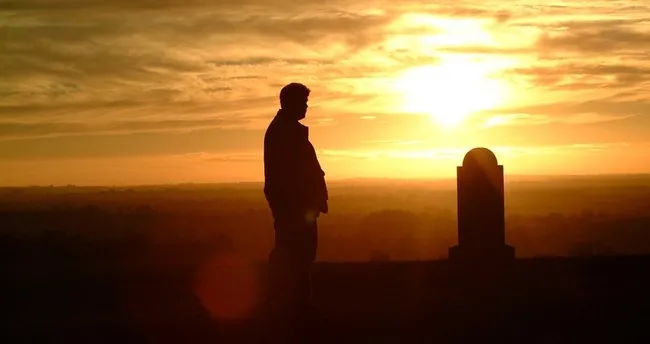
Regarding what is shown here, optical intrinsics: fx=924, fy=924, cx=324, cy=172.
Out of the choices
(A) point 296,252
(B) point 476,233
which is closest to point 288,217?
(A) point 296,252

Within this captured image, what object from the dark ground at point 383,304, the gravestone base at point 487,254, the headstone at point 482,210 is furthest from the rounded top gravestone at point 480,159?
the dark ground at point 383,304

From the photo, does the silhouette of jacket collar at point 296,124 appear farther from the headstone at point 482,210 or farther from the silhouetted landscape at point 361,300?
the headstone at point 482,210

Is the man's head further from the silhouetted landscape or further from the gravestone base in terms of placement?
the gravestone base

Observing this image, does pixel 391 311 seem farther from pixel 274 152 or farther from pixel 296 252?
pixel 274 152

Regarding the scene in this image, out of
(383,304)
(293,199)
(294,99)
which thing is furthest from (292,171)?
(383,304)

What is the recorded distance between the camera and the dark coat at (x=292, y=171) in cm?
984

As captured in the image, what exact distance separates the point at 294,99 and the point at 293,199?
1.07 meters

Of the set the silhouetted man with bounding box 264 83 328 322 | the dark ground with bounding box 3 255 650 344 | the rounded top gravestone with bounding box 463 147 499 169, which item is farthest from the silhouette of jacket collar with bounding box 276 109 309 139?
the rounded top gravestone with bounding box 463 147 499 169

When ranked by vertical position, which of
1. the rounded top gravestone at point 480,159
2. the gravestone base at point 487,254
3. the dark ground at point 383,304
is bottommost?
the dark ground at point 383,304

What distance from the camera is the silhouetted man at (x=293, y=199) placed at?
387 inches

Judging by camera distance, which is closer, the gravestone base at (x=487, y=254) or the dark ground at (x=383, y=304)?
the dark ground at (x=383, y=304)

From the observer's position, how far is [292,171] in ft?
32.3

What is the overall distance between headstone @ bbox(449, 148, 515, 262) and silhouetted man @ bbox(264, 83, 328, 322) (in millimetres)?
5033

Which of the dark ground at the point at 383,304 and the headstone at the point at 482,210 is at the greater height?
the headstone at the point at 482,210
